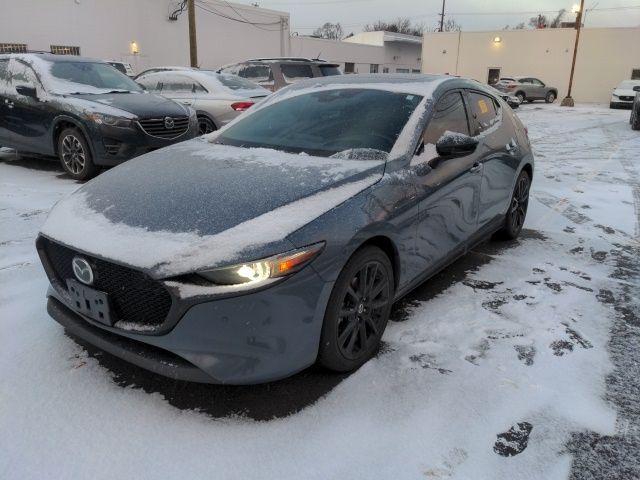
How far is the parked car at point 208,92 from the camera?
8812mm

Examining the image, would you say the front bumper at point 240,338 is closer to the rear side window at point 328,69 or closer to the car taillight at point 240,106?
the car taillight at point 240,106

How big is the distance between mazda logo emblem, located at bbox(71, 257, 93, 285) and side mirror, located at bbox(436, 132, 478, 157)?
214 centimetres

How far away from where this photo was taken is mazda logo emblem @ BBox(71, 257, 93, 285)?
2.43 meters

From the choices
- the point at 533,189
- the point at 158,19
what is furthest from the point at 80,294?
the point at 158,19

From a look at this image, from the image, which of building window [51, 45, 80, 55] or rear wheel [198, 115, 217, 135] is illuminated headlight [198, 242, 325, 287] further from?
building window [51, 45, 80, 55]

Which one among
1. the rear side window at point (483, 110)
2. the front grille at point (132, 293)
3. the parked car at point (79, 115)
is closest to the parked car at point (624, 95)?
the parked car at point (79, 115)

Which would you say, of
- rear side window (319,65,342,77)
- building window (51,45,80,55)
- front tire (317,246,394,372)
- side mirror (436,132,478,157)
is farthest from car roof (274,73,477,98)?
building window (51,45,80,55)

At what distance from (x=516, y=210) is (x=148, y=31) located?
2493 cm

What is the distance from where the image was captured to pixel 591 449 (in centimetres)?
231

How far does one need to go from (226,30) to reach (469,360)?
30.0m

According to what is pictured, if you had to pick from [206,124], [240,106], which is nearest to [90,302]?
[240,106]

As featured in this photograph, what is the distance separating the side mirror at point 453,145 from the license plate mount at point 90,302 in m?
2.14

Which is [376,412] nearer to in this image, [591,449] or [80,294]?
[591,449]

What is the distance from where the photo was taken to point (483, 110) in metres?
4.38
